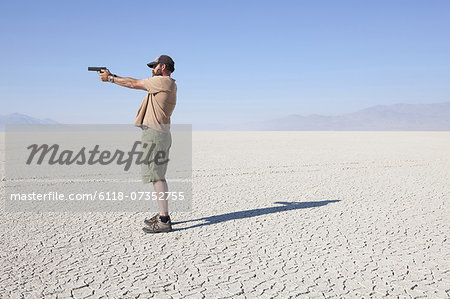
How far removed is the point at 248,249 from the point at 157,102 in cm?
164

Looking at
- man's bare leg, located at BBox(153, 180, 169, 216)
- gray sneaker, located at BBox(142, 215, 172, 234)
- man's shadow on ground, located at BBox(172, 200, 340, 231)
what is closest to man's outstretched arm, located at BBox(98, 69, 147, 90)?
man's bare leg, located at BBox(153, 180, 169, 216)

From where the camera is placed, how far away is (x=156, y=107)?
3.42 m

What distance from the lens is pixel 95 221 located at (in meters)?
4.09

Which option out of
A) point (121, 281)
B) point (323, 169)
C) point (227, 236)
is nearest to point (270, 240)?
point (227, 236)

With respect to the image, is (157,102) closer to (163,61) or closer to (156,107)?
(156,107)

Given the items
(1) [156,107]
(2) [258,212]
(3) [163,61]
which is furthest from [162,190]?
(2) [258,212]

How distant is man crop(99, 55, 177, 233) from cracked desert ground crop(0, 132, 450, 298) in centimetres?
70

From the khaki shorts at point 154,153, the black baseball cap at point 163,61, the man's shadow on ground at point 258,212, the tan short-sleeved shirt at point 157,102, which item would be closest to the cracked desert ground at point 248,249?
the man's shadow on ground at point 258,212

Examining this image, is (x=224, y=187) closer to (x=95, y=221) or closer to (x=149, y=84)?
(x=95, y=221)

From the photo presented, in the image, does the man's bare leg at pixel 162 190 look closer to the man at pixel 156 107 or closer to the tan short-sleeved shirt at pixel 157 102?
the man at pixel 156 107

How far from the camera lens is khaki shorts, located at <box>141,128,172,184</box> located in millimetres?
3473

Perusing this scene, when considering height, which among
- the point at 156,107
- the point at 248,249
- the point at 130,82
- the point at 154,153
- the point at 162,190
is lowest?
the point at 248,249

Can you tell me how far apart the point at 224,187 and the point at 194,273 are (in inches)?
132

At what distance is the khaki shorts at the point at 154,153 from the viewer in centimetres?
347
